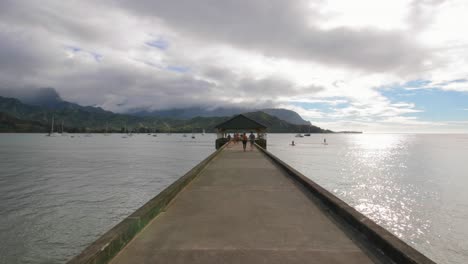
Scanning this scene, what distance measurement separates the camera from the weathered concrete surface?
4.29m

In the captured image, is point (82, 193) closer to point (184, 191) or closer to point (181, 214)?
point (184, 191)

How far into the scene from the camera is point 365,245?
4836mm

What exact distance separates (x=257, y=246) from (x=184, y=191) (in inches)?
200

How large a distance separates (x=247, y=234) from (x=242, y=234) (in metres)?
0.09

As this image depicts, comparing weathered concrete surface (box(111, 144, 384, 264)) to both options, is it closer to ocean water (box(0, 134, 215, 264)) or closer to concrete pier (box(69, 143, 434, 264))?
concrete pier (box(69, 143, 434, 264))

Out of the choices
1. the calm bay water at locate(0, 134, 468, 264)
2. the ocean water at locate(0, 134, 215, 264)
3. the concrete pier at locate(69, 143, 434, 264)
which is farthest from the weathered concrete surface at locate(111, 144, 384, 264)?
the calm bay water at locate(0, 134, 468, 264)

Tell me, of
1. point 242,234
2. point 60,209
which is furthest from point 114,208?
point 242,234

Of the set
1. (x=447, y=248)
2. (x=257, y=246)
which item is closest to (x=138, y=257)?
(x=257, y=246)

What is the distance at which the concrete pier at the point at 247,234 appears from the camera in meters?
4.23

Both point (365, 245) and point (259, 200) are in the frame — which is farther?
point (259, 200)

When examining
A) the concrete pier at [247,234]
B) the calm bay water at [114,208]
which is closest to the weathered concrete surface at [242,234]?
the concrete pier at [247,234]

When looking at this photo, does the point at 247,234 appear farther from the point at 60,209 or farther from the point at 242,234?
the point at 60,209

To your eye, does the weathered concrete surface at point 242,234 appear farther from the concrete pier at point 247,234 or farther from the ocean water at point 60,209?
the ocean water at point 60,209

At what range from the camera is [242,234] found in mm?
5258
